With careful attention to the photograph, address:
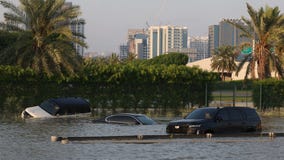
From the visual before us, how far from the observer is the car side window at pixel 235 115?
30.0 m

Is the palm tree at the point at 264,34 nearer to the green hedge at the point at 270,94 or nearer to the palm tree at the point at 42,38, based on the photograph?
the green hedge at the point at 270,94

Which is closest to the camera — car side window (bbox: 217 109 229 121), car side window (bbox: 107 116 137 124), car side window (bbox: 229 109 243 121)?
car side window (bbox: 217 109 229 121)

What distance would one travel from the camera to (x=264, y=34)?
6050 centimetres

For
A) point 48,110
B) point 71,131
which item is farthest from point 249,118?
point 48,110

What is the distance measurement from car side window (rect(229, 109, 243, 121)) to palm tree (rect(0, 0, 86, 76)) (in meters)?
22.0

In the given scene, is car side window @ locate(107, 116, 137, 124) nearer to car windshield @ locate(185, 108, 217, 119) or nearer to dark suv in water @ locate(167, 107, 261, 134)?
car windshield @ locate(185, 108, 217, 119)

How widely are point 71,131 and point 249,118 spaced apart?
8446 millimetres

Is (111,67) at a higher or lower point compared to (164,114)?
higher

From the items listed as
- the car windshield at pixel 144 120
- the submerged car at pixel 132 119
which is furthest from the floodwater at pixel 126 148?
the submerged car at pixel 132 119

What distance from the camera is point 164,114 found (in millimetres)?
49375

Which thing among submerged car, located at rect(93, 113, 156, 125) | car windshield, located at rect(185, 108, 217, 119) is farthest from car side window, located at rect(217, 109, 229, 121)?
submerged car, located at rect(93, 113, 156, 125)

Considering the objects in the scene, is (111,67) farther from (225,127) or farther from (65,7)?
(225,127)

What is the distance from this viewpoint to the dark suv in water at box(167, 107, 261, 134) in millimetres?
28875

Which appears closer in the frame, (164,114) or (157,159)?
(157,159)
